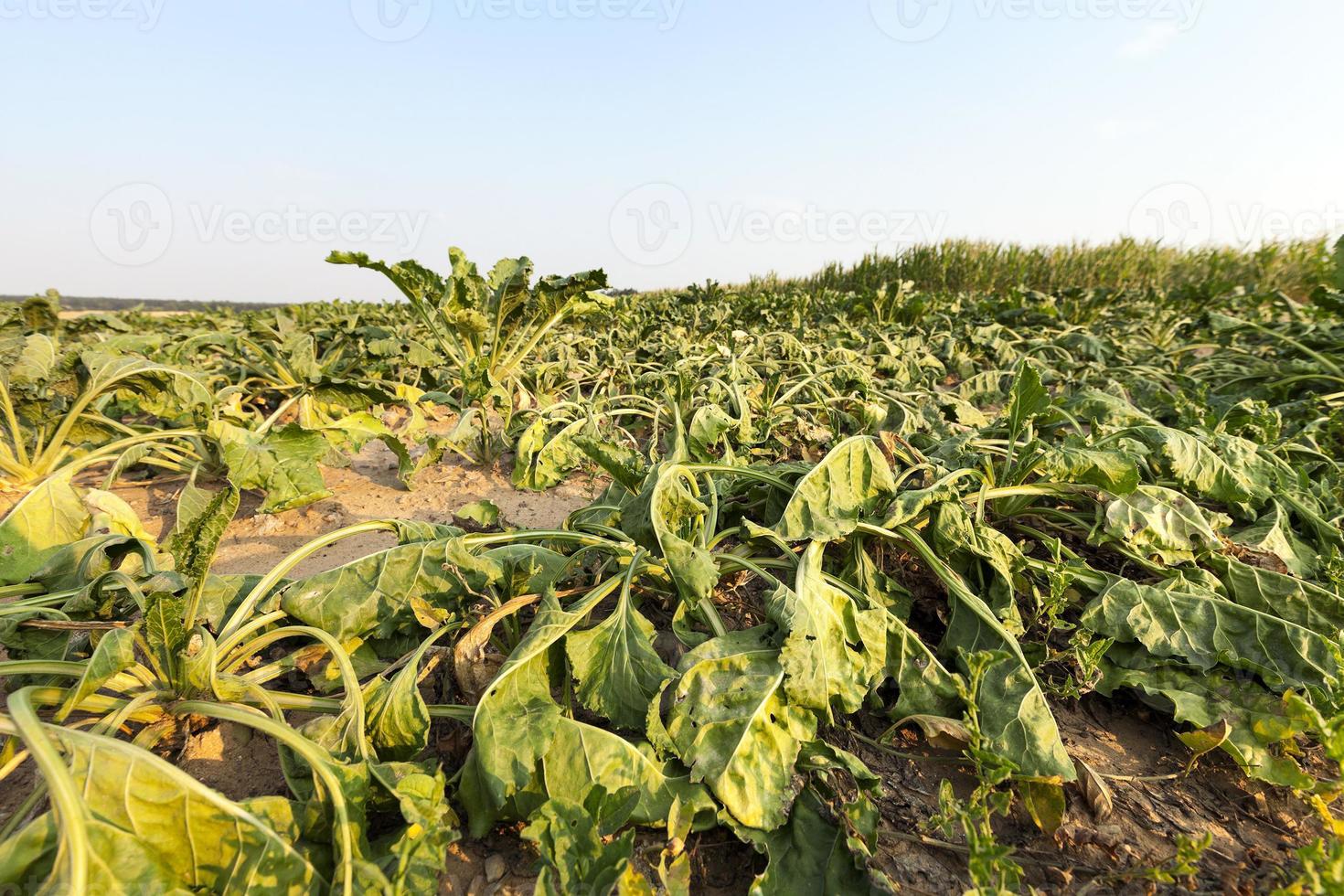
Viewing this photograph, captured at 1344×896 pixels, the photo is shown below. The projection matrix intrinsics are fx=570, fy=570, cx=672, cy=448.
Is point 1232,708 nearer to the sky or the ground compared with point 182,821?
nearer to the ground

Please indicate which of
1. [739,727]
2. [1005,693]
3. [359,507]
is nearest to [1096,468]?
[1005,693]

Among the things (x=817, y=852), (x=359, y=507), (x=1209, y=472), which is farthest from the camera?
(x=359, y=507)

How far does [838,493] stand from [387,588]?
1.18 meters

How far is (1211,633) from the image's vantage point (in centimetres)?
140

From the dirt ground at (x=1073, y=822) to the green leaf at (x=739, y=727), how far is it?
14cm

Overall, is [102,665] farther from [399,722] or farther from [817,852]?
[817,852]

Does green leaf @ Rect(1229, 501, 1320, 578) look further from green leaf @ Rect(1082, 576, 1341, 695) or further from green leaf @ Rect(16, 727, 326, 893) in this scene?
green leaf @ Rect(16, 727, 326, 893)

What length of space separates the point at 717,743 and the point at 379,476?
2.64m

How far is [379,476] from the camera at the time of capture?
3.09 m

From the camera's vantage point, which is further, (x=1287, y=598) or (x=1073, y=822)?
(x=1287, y=598)

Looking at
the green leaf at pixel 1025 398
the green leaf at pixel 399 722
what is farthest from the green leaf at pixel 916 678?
the green leaf at pixel 399 722

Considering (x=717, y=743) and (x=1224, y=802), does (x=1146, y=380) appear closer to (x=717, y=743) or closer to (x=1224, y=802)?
(x=1224, y=802)

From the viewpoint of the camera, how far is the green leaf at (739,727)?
1.06 m

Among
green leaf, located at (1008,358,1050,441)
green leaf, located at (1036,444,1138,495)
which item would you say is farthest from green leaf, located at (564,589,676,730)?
green leaf, located at (1008,358,1050,441)
